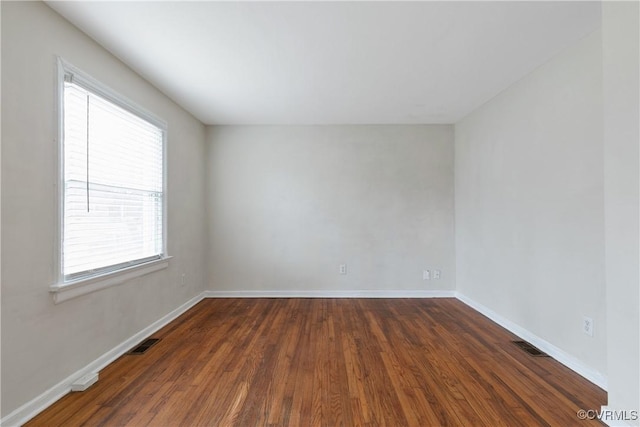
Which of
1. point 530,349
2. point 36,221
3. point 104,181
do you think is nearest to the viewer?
point 36,221

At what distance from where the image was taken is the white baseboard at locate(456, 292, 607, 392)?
205 centimetres

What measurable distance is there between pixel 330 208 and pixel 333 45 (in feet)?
7.94

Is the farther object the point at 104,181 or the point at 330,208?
the point at 330,208

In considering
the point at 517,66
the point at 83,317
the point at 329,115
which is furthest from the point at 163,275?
the point at 517,66

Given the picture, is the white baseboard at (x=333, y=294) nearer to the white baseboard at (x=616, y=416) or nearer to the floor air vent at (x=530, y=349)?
the floor air vent at (x=530, y=349)

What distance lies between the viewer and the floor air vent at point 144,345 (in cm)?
256

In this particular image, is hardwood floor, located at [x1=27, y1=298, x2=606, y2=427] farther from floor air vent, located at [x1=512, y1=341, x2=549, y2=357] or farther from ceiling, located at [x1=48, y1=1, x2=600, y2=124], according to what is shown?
ceiling, located at [x1=48, y1=1, x2=600, y2=124]

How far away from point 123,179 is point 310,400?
2.35 metres

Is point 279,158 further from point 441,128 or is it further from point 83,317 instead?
point 83,317

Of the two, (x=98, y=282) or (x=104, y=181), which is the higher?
(x=104, y=181)

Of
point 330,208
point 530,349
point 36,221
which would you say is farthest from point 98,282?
point 530,349

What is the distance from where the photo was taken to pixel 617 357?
62.9 inches

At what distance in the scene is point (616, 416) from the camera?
161 centimetres

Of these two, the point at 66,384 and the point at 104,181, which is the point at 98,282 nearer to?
the point at 66,384
